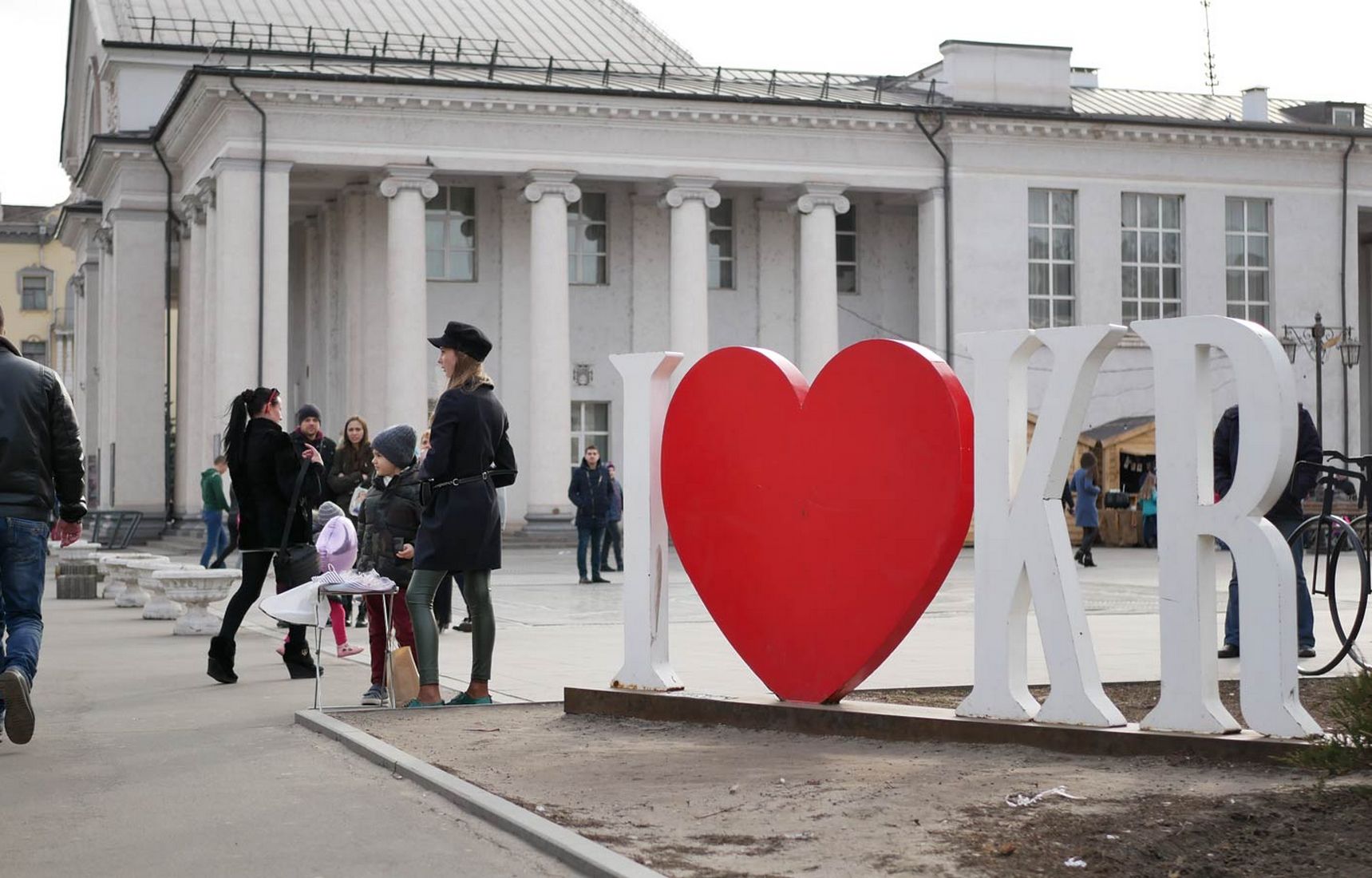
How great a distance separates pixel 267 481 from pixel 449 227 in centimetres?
2908

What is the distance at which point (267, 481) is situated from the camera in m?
12.0

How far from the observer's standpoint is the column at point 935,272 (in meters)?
39.9

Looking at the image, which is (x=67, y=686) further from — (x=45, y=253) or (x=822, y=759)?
(x=45, y=253)

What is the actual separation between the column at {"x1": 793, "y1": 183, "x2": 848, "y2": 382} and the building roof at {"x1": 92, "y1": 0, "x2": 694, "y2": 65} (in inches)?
336

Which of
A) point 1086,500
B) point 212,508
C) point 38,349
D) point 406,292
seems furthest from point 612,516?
point 38,349

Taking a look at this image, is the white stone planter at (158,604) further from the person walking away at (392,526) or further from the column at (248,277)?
the column at (248,277)

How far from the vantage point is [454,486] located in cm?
988

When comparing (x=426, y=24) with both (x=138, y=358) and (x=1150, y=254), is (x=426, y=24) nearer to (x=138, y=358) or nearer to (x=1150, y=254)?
(x=138, y=358)

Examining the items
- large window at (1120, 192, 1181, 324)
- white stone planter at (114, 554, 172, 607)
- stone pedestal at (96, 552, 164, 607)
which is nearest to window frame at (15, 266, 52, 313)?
large window at (1120, 192, 1181, 324)

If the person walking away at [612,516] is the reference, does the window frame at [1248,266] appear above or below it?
above

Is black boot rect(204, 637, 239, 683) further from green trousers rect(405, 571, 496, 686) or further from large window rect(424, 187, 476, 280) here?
large window rect(424, 187, 476, 280)

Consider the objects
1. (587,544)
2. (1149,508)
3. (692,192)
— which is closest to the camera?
(587,544)

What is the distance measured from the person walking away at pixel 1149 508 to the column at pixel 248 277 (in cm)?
1770

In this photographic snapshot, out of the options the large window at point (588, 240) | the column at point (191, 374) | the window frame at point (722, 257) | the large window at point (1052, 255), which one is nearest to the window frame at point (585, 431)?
the large window at point (588, 240)
